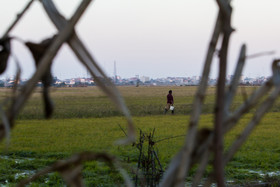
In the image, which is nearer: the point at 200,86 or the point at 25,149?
the point at 200,86

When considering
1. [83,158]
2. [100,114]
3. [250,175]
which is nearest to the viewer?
[83,158]

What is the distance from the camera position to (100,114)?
23828 millimetres

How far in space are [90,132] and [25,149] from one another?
4135 millimetres

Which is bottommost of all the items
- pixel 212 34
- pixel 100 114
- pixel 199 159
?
pixel 100 114

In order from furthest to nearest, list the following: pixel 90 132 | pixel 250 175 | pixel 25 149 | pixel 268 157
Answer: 1. pixel 90 132
2. pixel 25 149
3. pixel 268 157
4. pixel 250 175

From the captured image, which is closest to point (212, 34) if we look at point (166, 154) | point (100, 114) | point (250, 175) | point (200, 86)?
point (200, 86)

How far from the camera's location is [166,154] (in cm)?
1013

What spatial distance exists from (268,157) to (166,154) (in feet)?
8.15

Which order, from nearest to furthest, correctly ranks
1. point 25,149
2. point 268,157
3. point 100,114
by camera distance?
point 268,157
point 25,149
point 100,114

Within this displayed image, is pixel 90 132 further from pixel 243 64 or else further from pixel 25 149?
pixel 243 64

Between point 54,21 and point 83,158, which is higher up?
point 54,21

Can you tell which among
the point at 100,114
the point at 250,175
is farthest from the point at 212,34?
the point at 100,114

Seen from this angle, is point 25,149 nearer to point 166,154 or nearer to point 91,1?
point 166,154

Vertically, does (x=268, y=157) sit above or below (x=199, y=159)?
below
